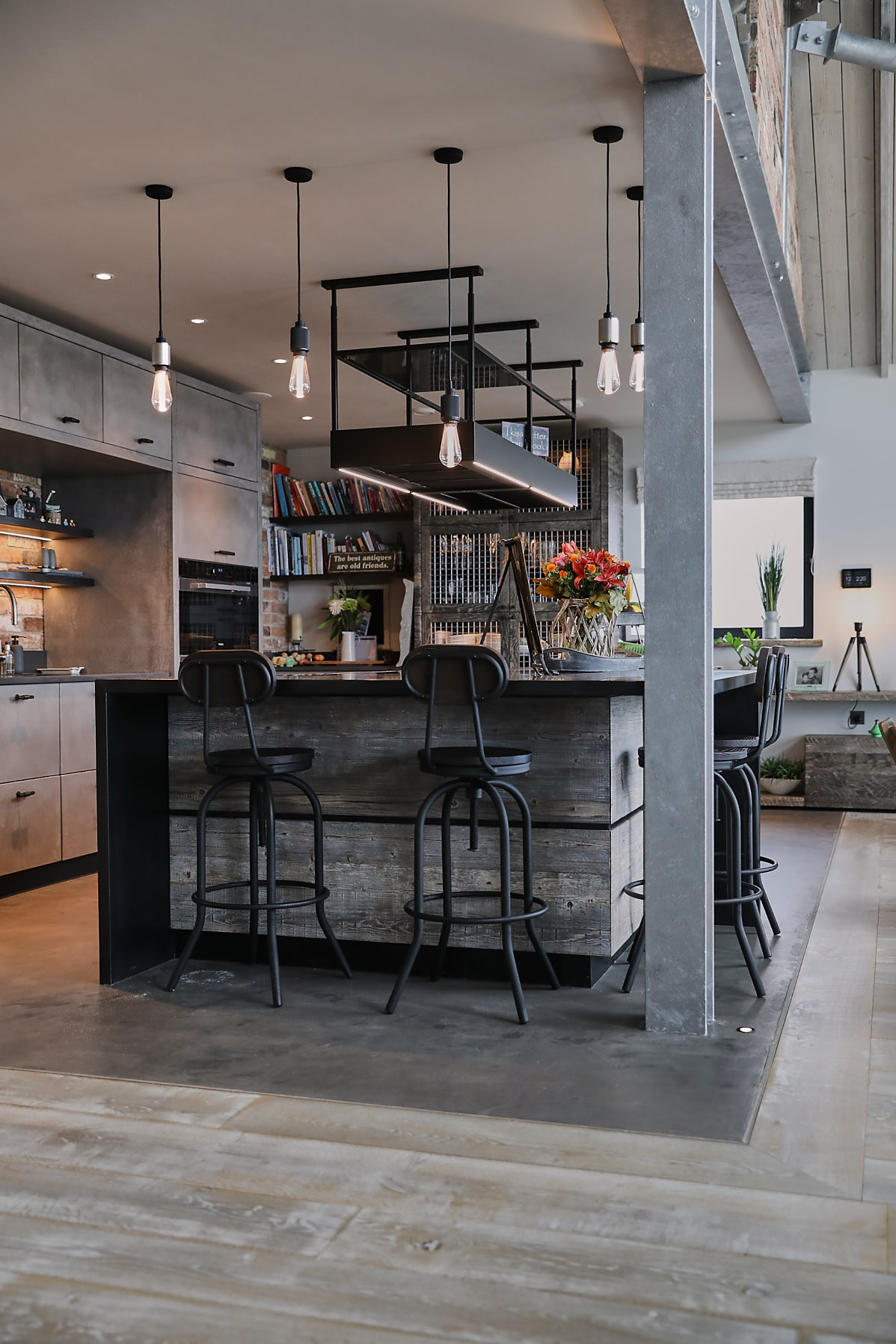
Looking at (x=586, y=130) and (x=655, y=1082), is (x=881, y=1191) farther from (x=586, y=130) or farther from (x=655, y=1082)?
(x=586, y=130)

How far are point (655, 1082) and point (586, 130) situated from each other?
2846 millimetres

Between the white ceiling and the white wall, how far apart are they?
223 cm

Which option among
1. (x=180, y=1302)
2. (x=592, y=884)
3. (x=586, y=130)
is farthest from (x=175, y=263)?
(x=180, y=1302)

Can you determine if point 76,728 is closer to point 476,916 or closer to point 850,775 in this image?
point 476,916

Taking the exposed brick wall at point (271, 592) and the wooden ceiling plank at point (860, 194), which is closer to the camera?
the wooden ceiling plank at point (860, 194)

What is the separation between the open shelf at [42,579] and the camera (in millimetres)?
5949

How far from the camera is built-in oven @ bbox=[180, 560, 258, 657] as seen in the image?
643cm

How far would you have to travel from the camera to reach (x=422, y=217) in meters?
4.38

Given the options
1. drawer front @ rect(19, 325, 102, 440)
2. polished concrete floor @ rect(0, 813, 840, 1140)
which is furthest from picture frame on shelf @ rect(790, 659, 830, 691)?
drawer front @ rect(19, 325, 102, 440)

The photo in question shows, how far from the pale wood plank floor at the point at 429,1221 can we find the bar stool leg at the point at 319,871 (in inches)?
40.0

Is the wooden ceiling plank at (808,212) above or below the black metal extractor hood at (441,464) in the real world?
above

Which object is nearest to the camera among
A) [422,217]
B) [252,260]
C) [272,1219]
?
[272,1219]

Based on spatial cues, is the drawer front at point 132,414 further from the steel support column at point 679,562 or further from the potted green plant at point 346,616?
the steel support column at point 679,562

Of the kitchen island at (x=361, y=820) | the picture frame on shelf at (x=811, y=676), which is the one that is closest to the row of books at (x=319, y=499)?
the picture frame on shelf at (x=811, y=676)
